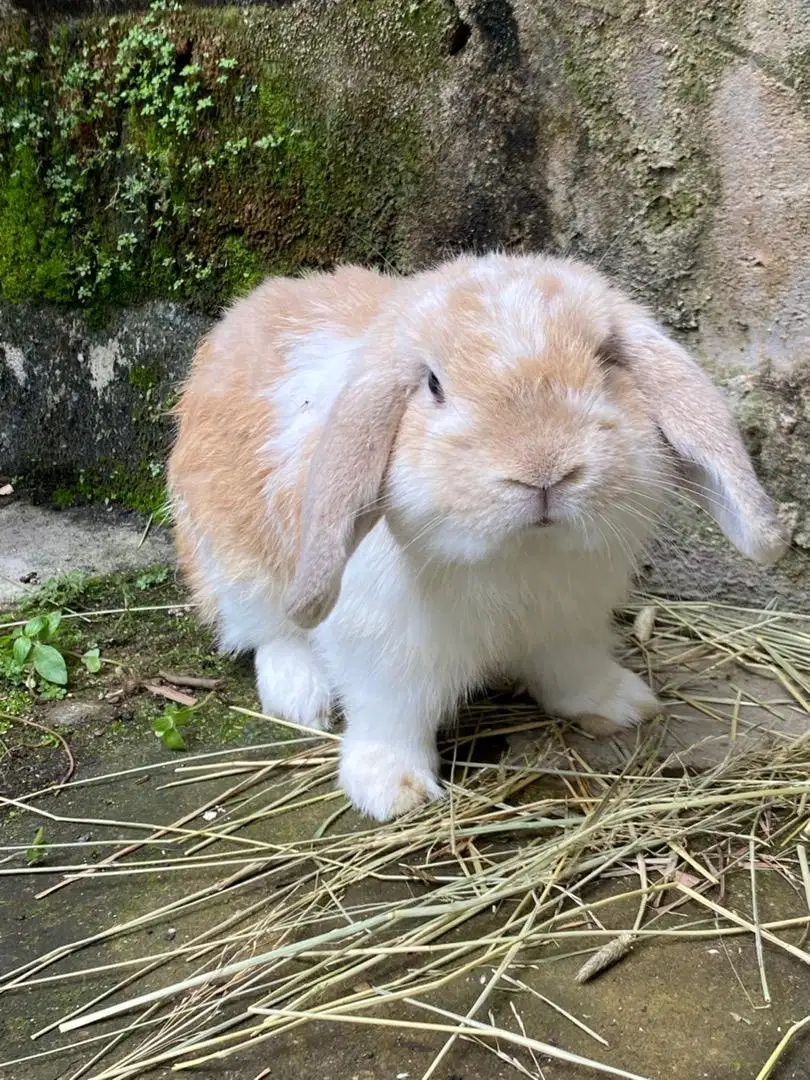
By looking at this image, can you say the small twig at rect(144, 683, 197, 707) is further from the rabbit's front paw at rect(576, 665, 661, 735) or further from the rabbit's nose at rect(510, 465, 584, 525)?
the rabbit's nose at rect(510, 465, 584, 525)

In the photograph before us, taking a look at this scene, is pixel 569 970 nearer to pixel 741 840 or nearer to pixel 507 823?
pixel 507 823

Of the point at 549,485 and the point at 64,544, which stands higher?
the point at 549,485

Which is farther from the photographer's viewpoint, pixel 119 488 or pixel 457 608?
pixel 119 488

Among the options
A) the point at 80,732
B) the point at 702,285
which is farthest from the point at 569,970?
the point at 702,285

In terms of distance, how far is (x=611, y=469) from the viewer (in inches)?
65.7

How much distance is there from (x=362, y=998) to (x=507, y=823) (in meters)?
0.55

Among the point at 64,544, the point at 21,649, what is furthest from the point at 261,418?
the point at 64,544

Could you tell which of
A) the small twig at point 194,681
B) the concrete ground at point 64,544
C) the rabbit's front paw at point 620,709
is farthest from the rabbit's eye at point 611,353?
the concrete ground at point 64,544

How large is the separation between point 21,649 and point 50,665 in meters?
0.11

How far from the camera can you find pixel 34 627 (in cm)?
287

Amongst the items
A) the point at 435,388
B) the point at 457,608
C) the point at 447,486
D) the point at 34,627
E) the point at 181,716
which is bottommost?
the point at 181,716

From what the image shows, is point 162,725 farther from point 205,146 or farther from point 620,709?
point 205,146

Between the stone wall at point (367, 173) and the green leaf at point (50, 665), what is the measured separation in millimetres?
1042

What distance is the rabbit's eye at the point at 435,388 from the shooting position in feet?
5.87
